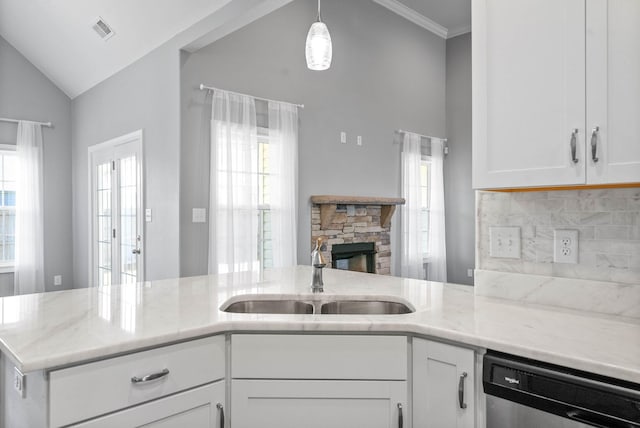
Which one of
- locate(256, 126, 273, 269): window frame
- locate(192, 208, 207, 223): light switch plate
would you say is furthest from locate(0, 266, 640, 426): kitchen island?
locate(256, 126, 273, 269): window frame

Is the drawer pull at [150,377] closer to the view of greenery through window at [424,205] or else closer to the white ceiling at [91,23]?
→ the white ceiling at [91,23]

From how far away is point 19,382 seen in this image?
127cm

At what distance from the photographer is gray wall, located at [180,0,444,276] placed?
3.94 m

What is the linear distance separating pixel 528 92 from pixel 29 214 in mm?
5619

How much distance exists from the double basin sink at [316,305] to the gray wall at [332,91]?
205cm

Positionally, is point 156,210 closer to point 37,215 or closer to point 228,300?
point 37,215

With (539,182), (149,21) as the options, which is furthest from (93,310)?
(149,21)

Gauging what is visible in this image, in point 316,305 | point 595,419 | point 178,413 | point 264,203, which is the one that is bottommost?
point 178,413

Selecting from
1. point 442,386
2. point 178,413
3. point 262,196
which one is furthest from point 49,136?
point 442,386

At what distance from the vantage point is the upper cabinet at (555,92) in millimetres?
1333

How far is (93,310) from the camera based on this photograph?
1.62 m

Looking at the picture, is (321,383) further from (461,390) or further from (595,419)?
(595,419)

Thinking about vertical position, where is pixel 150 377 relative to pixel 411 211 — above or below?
below

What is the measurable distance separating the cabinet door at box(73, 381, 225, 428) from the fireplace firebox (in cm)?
350
